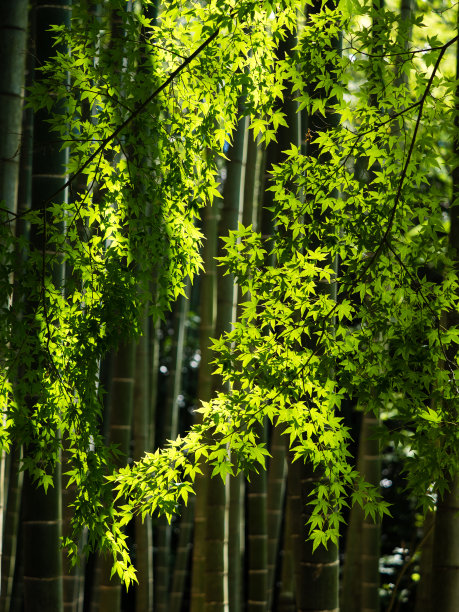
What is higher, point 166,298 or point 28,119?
point 28,119

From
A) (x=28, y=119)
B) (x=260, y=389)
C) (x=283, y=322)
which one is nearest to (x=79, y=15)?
(x=283, y=322)

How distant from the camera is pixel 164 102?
3.15 meters

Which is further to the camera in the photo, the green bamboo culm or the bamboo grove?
the green bamboo culm

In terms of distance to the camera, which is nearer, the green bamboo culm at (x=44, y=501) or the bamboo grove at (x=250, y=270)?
the bamboo grove at (x=250, y=270)

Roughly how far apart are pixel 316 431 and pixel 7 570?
438cm

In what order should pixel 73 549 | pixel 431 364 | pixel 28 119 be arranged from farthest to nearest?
pixel 28 119
pixel 73 549
pixel 431 364

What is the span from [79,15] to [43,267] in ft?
3.38

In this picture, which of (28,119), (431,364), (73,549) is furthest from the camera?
(28,119)

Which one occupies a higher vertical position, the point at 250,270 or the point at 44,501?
the point at 250,270

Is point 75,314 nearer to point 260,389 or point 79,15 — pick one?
point 260,389

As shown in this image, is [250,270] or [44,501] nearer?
[250,270]

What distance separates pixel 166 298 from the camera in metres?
3.23

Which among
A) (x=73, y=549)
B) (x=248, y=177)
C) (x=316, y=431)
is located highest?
(x=248, y=177)

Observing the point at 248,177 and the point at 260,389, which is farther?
the point at 248,177
